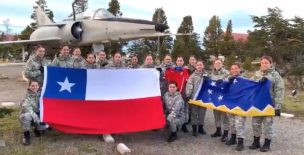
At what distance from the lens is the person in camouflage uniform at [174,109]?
28.9 ft

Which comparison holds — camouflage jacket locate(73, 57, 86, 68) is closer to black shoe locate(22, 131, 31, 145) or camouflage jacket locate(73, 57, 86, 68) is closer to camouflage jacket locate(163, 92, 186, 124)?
black shoe locate(22, 131, 31, 145)

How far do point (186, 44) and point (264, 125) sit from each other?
2297cm

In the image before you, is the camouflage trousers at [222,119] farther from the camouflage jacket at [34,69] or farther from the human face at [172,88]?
the camouflage jacket at [34,69]

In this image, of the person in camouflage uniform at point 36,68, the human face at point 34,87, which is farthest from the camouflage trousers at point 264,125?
the person in camouflage uniform at point 36,68

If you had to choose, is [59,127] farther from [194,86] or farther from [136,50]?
[136,50]

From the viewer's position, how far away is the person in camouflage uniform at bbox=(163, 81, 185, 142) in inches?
347

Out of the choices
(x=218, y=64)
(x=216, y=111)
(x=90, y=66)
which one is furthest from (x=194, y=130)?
(x=90, y=66)

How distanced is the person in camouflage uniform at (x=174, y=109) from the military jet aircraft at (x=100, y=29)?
367 inches

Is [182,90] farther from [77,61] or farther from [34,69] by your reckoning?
[34,69]

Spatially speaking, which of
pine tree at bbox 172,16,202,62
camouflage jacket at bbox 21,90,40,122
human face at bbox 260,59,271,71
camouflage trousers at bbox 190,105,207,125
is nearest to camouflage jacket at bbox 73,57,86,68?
camouflage jacket at bbox 21,90,40,122

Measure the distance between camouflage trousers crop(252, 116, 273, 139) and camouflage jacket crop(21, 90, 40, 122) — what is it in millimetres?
4146

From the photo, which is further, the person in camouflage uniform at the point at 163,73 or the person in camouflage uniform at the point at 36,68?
the person in camouflage uniform at the point at 163,73

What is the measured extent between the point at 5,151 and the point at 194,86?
4006mm

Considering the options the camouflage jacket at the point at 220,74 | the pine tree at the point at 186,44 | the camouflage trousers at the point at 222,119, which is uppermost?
the pine tree at the point at 186,44
